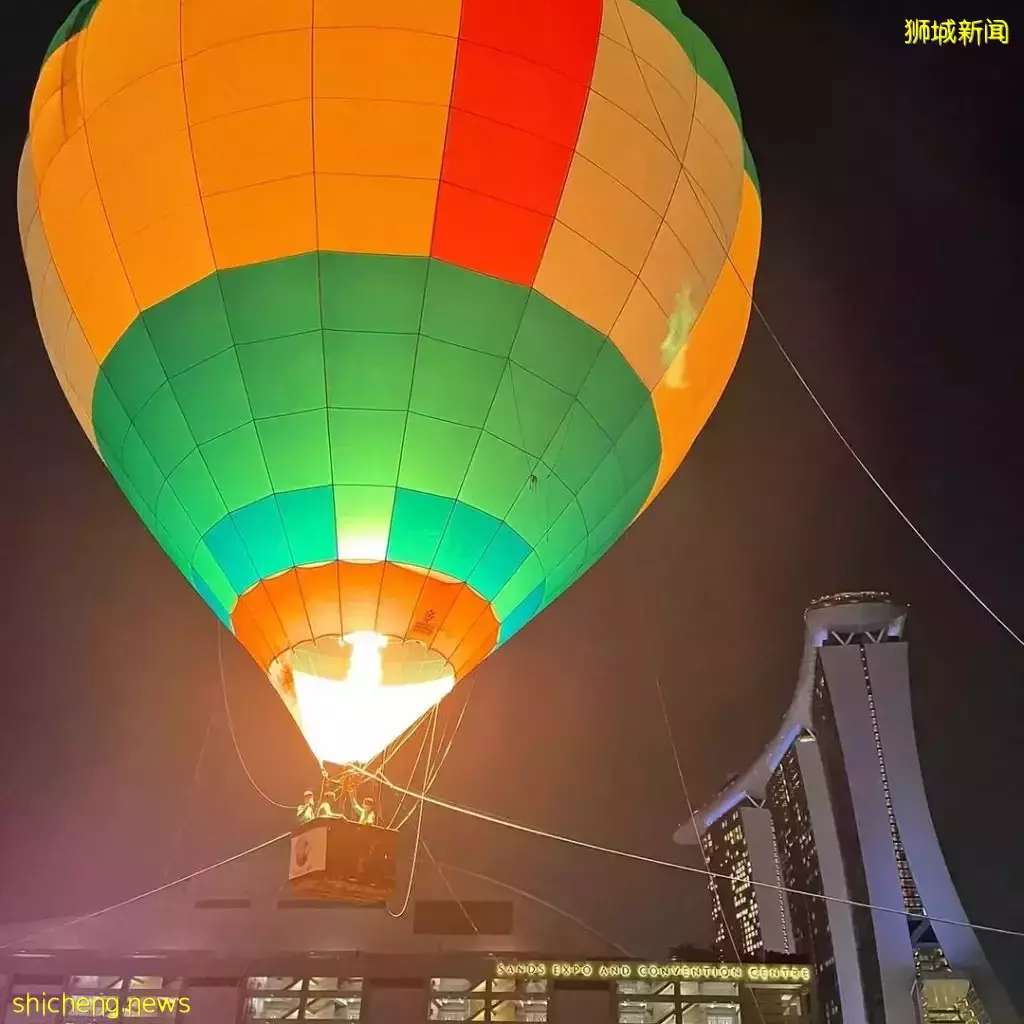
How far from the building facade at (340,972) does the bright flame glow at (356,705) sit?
12309 mm

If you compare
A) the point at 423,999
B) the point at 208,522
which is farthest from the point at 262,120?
the point at 423,999

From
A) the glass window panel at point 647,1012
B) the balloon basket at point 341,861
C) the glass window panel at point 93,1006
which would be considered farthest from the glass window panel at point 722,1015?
the balloon basket at point 341,861

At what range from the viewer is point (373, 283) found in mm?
3145

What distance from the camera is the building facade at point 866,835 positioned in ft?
74.6

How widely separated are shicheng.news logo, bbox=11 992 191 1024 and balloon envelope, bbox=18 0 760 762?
44.7ft

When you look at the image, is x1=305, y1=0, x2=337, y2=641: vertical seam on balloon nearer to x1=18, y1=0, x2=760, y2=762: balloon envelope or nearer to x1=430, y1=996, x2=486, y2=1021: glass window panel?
x1=18, y1=0, x2=760, y2=762: balloon envelope

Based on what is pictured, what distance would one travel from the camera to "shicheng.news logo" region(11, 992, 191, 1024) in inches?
558

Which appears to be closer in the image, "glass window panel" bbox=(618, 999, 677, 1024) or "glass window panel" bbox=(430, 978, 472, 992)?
"glass window panel" bbox=(618, 999, 677, 1024)

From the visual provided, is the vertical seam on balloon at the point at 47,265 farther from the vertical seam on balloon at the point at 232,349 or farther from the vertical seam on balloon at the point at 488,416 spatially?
the vertical seam on balloon at the point at 488,416

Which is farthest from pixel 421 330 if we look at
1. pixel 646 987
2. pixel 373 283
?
pixel 646 987

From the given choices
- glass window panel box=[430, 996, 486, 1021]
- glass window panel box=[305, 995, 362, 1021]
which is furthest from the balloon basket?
glass window panel box=[305, 995, 362, 1021]

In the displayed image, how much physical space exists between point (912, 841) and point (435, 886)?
42.6 feet

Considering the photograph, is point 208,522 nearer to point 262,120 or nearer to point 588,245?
point 262,120

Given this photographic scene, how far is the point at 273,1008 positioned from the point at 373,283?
15.1 m
